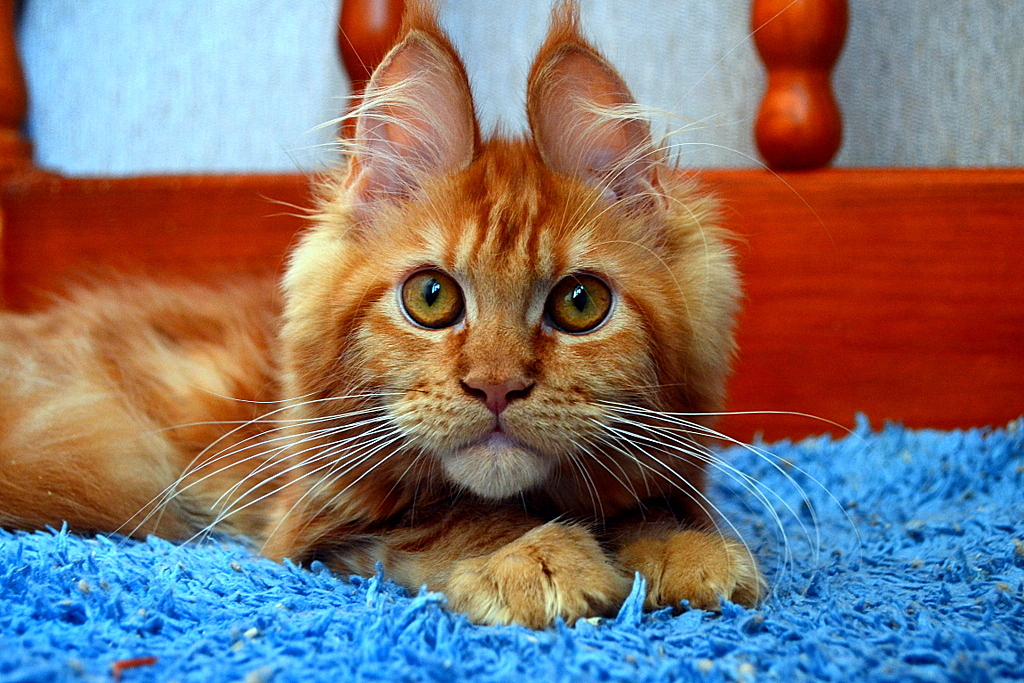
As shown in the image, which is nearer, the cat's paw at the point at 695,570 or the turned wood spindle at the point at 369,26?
the cat's paw at the point at 695,570

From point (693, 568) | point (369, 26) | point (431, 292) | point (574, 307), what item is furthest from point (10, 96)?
point (693, 568)

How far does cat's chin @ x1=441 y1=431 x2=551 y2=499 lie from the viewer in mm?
973

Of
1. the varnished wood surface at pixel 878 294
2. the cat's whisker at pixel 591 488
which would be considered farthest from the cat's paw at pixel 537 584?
the varnished wood surface at pixel 878 294

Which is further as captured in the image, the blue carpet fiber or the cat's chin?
the cat's chin

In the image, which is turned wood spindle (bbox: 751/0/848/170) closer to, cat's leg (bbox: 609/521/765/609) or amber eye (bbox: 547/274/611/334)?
amber eye (bbox: 547/274/611/334)

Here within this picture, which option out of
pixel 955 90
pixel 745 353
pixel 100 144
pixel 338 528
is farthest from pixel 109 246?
pixel 955 90

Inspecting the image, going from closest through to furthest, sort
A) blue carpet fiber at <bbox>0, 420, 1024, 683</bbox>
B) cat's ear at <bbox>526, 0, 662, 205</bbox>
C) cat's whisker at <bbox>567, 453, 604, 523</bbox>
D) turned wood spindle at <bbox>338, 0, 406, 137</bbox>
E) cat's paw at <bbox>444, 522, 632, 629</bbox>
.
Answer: blue carpet fiber at <bbox>0, 420, 1024, 683</bbox> < cat's paw at <bbox>444, 522, 632, 629</bbox> < cat's whisker at <bbox>567, 453, 604, 523</bbox> < cat's ear at <bbox>526, 0, 662, 205</bbox> < turned wood spindle at <bbox>338, 0, 406, 137</bbox>

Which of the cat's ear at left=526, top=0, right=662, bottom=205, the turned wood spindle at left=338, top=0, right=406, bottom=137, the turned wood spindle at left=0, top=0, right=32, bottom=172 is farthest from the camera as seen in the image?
the turned wood spindle at left=0, top=0, right=32, bottom=172

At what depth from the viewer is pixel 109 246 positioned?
80.8 inches

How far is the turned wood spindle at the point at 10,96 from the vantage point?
2033 mm

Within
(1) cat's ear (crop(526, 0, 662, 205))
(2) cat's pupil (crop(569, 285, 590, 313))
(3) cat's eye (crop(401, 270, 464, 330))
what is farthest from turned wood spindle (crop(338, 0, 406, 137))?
(2) cat's pupil (crop(569, 285, 590, 313))

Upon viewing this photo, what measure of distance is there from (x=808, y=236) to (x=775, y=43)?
1.39 ft

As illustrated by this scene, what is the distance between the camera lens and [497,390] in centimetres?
94

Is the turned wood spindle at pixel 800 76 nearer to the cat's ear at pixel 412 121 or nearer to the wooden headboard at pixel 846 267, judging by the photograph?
the wooden headboard at pixel 846 267
